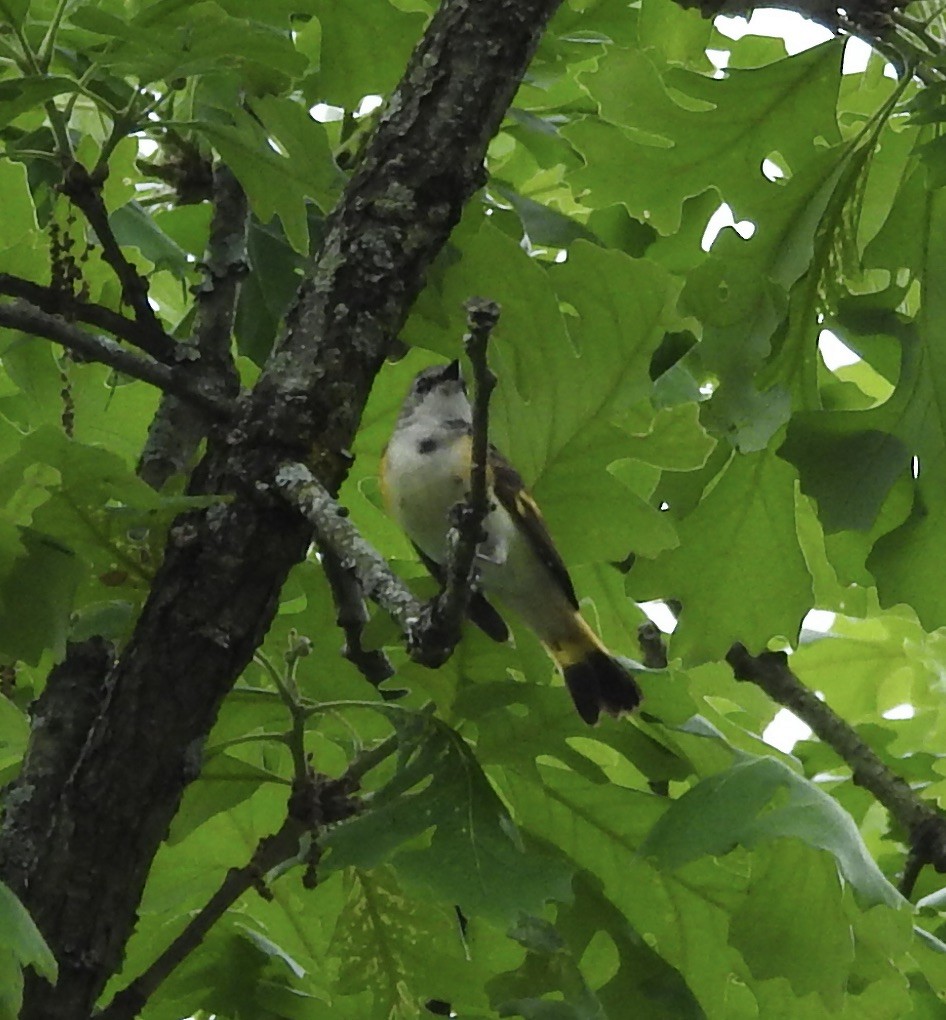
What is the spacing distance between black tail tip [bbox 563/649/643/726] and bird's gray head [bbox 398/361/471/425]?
44 cm

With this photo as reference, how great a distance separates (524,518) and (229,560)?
27.3 inches

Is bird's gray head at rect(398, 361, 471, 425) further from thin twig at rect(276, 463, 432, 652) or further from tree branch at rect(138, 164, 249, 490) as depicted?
thin twig at rect(276, 463, 432, 652)

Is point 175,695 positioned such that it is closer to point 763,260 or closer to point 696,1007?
point 696,1007

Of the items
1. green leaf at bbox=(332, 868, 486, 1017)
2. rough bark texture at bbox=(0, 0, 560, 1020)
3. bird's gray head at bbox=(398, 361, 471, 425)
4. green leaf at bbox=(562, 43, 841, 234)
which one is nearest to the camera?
rough bark texture at bbox=(0, 0, 560, 1020)

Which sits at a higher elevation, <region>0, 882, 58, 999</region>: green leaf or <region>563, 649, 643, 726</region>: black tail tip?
<region>563, 649, 643, 726</region>: black tail tip

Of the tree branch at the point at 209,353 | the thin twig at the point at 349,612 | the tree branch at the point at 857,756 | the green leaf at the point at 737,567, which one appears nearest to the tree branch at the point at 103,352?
the tree branch at the point at 209,353

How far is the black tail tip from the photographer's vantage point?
1.32 meters

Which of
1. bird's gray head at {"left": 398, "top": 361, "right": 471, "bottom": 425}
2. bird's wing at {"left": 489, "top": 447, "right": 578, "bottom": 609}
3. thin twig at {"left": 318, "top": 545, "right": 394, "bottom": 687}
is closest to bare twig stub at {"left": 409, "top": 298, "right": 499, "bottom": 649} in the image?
thin twig at {"left": 318, "top": 545, "right": 394, "bottom": 687}

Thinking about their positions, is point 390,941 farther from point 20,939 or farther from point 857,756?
point 857,756

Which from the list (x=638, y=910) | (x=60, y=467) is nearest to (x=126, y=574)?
(x=60, y=467)

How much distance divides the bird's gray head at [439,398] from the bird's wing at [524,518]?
26 cm

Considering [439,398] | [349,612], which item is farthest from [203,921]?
[439,398]

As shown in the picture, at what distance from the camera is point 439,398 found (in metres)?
2.21

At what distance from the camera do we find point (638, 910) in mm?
1380
